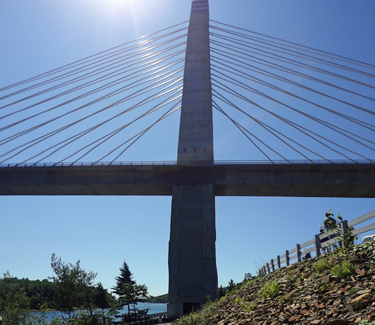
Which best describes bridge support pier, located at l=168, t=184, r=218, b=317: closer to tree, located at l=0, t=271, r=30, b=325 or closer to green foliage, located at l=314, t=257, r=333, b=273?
tree, located at l=0, t=271, r=30, b=325

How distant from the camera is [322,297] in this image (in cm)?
765

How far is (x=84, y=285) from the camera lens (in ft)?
104

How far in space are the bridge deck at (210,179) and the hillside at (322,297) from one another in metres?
25.9

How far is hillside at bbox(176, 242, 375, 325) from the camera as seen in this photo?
646cm

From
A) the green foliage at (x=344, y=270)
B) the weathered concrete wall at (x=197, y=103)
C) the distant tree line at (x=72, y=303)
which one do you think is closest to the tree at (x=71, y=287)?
the distant tree line at (x=72, y=303)

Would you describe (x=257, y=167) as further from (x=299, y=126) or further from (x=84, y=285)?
(x=84, y=285)

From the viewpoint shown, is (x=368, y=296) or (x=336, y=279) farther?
(x=336, y=279)

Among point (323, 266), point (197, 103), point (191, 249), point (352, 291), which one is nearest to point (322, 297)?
point (352, 291)

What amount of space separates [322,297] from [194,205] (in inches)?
1123

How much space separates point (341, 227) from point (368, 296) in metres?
4.71

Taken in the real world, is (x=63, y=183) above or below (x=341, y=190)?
above

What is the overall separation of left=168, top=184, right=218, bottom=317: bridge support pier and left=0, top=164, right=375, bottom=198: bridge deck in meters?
1.84

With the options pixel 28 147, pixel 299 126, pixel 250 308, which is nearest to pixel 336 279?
pixel 250 308

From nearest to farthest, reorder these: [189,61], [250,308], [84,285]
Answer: [250,308] < [84,285] < [189,61]
